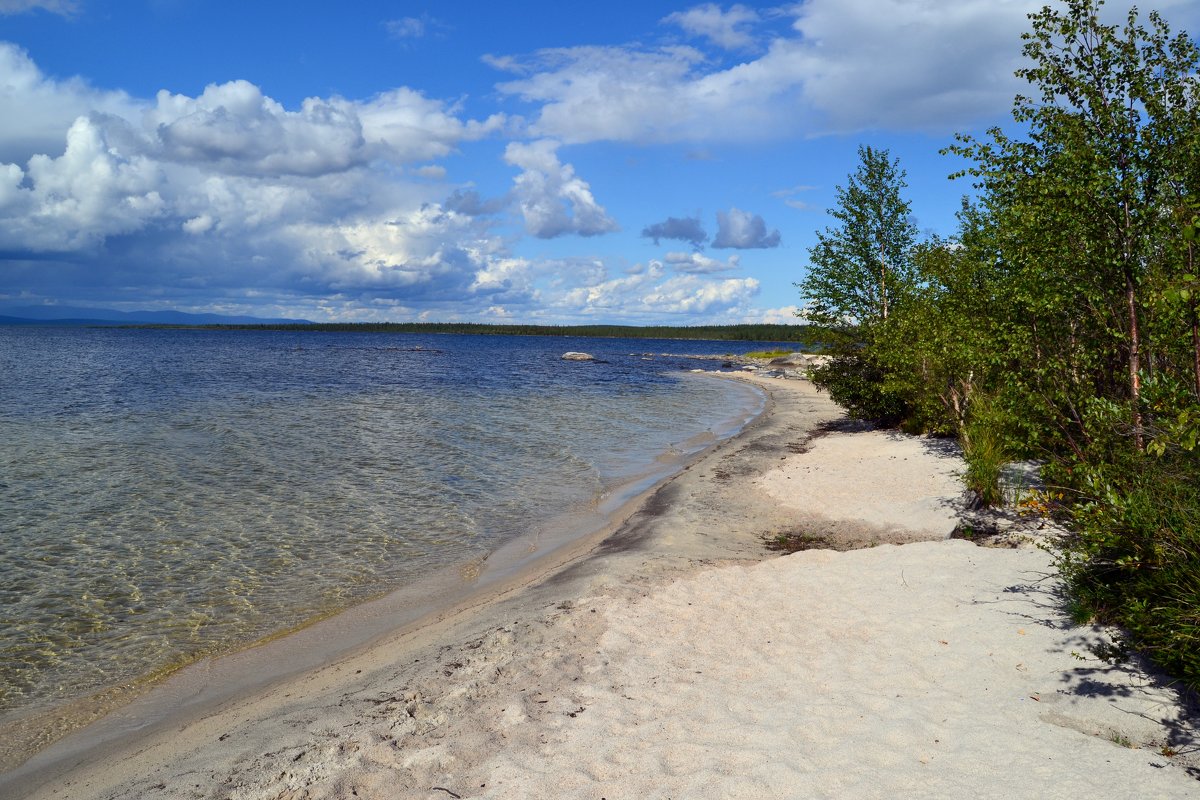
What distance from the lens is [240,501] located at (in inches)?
668

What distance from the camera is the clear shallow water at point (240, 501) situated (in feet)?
33.2

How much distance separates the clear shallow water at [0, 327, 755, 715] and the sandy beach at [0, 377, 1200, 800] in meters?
2.31

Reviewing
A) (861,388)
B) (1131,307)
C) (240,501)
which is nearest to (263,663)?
(240,501)

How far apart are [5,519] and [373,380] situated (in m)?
44.5

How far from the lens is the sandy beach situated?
219 inches

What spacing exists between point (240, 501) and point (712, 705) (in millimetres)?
14298

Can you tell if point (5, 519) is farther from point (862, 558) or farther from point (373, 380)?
point (373, 380)

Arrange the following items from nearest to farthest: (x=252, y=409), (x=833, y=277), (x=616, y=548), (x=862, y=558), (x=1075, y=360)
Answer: (x=1075, y=360) → (x=862, y=558) → (x=616, y=548) → (x=833, y=277) → (x=252, y=409)

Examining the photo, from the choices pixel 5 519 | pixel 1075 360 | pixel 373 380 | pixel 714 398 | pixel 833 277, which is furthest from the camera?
pixel 373 380

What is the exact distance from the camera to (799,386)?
55250 mm

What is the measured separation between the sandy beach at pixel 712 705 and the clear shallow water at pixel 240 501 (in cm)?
231

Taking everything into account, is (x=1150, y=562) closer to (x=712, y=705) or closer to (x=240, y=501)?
(x=712, y=705)

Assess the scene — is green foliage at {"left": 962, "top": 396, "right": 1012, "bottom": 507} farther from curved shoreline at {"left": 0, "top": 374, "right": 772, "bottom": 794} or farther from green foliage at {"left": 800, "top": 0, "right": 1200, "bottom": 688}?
curved shoreline at {"left": 0, "top": 374, "right": 772, "bottom": 794}

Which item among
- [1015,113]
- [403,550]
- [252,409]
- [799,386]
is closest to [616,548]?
[403,550]
